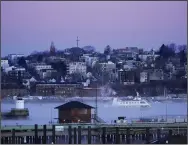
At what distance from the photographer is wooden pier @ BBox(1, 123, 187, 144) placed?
6215 millimetres

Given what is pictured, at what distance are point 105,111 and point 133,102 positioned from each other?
284mm

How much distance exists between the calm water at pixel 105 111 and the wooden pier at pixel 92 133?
0.25ft

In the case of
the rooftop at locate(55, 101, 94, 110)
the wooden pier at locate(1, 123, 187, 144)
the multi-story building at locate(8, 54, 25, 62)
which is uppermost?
the multi-story building at locate(8, 54, 25, 62)

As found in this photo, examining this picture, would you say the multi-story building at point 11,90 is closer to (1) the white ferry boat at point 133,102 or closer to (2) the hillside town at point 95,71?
(2) the hillside town at point 95,71

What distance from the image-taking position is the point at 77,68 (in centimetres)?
623

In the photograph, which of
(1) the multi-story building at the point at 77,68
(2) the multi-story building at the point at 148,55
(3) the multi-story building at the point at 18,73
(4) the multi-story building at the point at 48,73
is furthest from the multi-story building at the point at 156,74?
(3) the multi-story building at the point at 18,73

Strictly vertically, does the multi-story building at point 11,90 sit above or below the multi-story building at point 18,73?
below

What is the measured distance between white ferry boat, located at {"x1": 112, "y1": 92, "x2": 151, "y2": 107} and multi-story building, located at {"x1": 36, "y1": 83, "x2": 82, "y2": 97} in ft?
1.25

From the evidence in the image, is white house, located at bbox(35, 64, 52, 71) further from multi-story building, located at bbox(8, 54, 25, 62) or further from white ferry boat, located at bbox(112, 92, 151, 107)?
white ferry boat, located at bbox(112, 92, 151, 107)

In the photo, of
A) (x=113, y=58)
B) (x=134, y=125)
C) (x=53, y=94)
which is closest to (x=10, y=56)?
(x=53, y=94)

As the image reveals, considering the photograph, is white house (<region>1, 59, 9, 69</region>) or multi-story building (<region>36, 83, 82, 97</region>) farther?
→ multi-story building (<region>36, 83, 82, 97</region>)

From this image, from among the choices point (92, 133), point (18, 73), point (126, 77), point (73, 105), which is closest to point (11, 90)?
point (18, 73)

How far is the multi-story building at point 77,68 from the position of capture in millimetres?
6207

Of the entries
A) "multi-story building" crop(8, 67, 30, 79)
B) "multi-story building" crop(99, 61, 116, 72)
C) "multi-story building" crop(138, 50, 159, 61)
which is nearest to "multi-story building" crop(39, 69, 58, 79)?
"multi-story building" crop(8, 67, 30, 79)
